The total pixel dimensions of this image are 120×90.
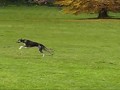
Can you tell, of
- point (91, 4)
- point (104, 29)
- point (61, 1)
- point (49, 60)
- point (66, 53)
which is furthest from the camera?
point (61, 1)

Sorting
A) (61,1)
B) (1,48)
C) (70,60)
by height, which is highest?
(70,60)

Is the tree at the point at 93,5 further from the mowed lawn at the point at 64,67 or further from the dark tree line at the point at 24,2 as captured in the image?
the dark tree line at the point at 24,2

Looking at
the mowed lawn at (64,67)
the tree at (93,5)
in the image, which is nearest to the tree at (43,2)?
the tree at (93,5)

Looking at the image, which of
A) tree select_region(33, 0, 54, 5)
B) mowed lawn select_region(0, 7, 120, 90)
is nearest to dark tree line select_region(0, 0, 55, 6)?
tree select_region(33, 0, 54, 5)

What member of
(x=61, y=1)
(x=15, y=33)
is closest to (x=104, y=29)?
(x=15, y=33)

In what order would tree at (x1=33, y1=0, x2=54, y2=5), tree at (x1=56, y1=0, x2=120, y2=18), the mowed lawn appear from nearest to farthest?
the mowed lawn < tree at (x1=56, y1=0, x2=120, y2=18) < tree at (x1=33, y1=0, x2=54, y2=5)

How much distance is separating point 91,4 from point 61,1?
5609 millimetres

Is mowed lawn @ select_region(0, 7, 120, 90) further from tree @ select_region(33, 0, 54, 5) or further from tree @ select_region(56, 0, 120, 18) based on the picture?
tree @ select_region(33, 0, 54, 5)

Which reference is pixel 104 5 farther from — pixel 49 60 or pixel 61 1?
pixel 49 60

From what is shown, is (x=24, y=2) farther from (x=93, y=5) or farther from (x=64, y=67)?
(x=64, y=67)

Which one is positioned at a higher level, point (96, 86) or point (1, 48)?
point (96, 86)

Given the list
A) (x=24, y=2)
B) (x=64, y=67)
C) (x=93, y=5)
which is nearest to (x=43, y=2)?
(x=24, y=2)

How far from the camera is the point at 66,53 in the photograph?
2503 centimetres

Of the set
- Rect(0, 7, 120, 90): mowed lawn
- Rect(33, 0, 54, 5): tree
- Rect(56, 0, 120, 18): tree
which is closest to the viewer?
Rect(0, 7, 120, 90): mowed lawn
